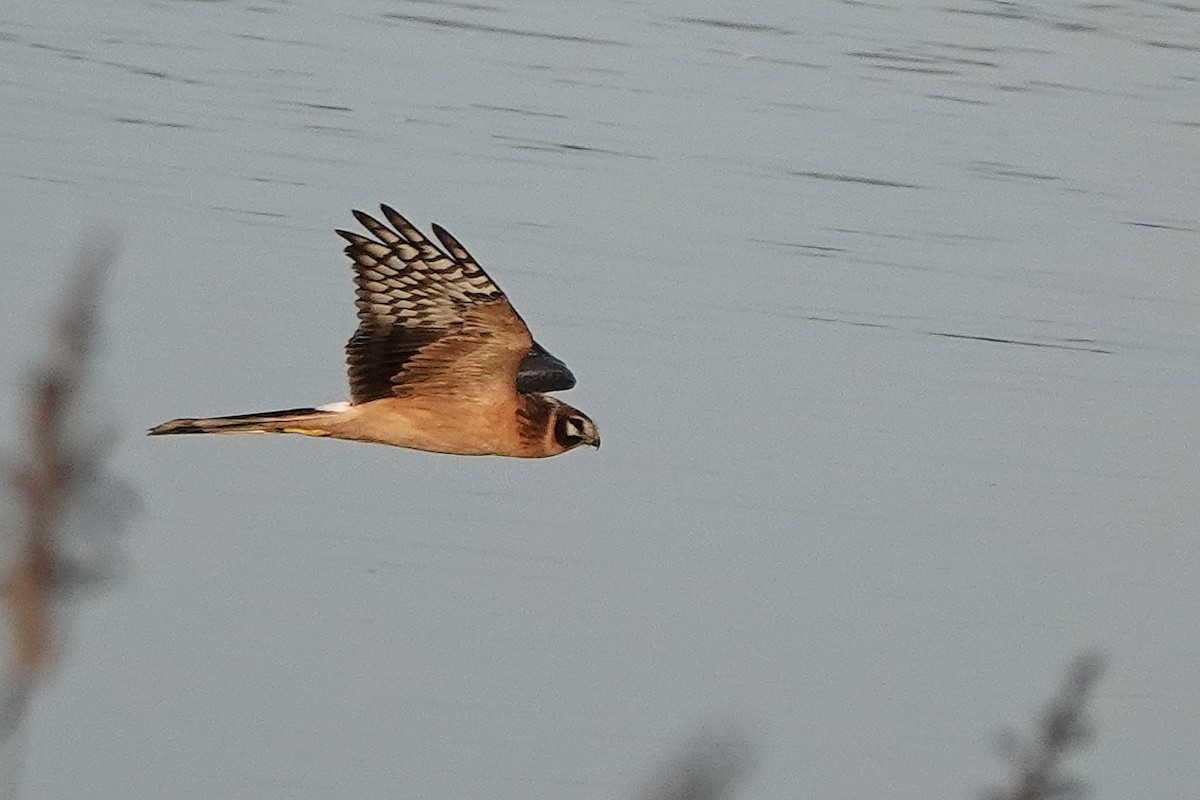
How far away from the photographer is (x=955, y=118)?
13.9 m

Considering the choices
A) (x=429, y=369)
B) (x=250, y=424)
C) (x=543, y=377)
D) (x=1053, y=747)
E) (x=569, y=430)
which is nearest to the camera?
(x=1053, y=747)

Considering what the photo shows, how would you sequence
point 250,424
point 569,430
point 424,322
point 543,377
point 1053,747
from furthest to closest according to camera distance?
point 543,377, point 569,430, point 424,322, point 250,424, point 1053,747

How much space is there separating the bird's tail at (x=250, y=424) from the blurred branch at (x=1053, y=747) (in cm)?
441

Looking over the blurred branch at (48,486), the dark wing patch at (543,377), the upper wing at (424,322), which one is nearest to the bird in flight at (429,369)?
the upper wing at (424,322)

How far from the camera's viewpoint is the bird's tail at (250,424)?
5.79 metres

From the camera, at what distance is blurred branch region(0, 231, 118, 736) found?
1478 mm

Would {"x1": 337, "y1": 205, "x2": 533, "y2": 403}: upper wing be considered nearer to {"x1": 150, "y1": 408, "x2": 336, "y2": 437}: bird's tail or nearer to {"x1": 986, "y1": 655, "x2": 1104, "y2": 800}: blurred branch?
{"x1": 150, "y1": 408, "x2": 336, "y2": 437}: bird's tail

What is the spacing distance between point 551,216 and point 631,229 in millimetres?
336

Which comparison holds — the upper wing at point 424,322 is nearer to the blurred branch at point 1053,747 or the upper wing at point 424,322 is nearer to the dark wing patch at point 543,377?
the dark wing patch at point 543,377

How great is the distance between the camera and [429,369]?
20.1 feet

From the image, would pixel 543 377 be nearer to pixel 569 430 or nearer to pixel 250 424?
pixel 569 430

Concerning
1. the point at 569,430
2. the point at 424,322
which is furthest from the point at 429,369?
the point at 569,430

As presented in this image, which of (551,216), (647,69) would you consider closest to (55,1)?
(647,69)

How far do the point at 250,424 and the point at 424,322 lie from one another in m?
0.49
